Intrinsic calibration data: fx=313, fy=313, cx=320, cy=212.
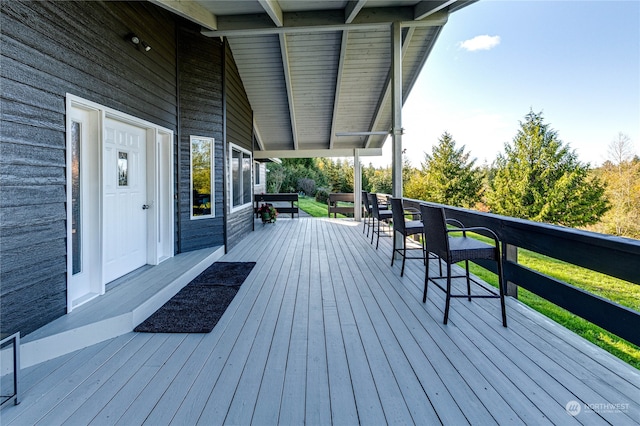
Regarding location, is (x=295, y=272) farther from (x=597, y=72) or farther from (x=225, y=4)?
(x=597, y=72)

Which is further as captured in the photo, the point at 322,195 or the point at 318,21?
the point at 322,195

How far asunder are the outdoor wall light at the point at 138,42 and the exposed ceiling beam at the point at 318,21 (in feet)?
4.63

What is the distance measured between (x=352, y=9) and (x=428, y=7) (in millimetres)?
1082

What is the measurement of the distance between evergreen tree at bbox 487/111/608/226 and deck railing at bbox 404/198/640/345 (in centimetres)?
1799

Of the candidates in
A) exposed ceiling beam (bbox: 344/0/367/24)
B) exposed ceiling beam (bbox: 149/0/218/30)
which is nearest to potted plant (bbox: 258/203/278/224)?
exposed ceiling beam (bbox: 149/0/218/30)

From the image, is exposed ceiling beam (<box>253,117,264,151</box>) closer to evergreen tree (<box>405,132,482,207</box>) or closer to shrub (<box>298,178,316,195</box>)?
shrub (<box>298,178,316,195</box>)

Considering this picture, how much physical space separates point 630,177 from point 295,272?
17.6 m

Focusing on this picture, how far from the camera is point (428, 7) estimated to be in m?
4.41

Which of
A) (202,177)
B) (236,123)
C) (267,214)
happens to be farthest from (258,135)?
(202,177)

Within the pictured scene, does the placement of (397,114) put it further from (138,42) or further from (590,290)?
(590,290)

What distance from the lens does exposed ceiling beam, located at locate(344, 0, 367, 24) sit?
414 centimetres

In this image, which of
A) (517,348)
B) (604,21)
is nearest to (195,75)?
(517,348)

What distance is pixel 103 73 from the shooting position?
2914mm

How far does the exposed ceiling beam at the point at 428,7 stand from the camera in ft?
13.7
